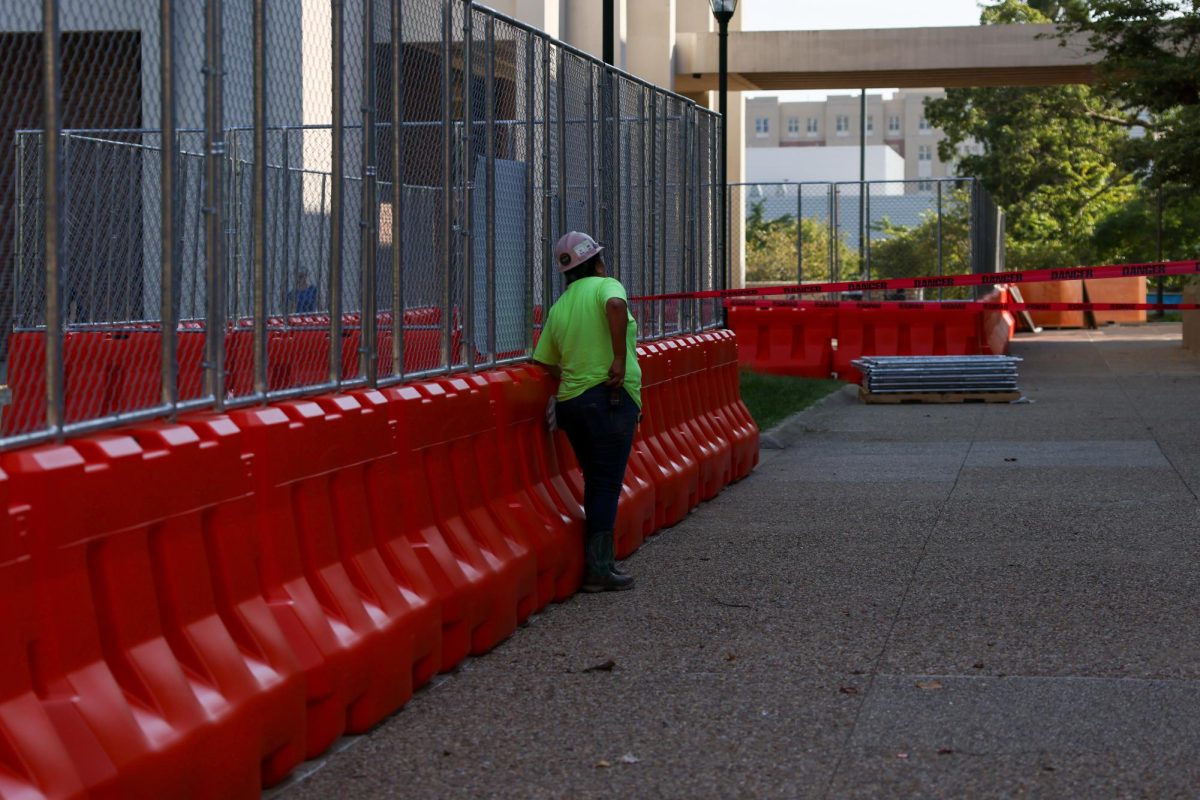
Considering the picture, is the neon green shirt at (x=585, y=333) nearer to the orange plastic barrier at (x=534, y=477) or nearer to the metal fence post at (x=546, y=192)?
the orange plastic barrier at (x=534, y=477)

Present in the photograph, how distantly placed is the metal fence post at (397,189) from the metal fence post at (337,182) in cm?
42

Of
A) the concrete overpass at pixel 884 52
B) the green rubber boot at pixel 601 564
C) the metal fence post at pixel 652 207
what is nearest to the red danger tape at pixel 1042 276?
the metal fence post at pixel 652 207

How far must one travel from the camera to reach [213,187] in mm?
6043

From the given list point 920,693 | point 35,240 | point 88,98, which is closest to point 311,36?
point 88,98

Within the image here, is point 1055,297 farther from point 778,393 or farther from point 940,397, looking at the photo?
point 778,393

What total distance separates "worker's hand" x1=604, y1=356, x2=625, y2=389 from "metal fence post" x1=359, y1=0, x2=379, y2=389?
1.67 meters

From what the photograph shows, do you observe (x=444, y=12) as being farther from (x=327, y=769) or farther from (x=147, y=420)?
(x=327, y=769)

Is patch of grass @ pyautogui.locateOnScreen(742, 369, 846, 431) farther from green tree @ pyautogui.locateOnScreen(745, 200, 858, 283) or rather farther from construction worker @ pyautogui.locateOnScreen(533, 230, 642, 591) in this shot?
construction worker @ pyautogui.locateOnScreen(533, 230, 642, 591)

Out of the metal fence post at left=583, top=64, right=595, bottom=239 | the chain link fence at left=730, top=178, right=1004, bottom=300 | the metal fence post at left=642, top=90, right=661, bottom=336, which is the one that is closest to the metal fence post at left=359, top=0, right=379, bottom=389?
the metal fence post at left=583, top=64, right=595, bottom=239

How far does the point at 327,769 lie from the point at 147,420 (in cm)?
124

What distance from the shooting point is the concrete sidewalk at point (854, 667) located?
5.71 metres

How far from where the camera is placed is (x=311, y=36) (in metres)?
7.08

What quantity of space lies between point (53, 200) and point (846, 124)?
183770mm

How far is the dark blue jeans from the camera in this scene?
8992 mm
